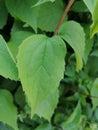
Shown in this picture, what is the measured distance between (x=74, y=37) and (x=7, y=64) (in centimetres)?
19

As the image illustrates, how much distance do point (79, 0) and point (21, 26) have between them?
202 millimetres

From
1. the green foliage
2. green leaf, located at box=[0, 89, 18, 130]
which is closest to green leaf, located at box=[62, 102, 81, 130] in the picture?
the green foliage

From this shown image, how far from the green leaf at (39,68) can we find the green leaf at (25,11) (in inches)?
5.8

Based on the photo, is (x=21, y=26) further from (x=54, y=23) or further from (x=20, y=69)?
(x=20, y=69)

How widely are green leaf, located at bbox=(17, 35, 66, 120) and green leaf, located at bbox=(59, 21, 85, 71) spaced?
0.06 meters

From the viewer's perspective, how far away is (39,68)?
2.54ft

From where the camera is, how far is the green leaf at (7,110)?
957 millimetres

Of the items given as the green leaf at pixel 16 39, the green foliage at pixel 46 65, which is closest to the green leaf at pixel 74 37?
the green foliage at pixel 46 65

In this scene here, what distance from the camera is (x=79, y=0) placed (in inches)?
43.3

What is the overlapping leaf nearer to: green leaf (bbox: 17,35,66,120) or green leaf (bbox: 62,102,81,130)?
green leaf (bbox: 17,35,66,120)

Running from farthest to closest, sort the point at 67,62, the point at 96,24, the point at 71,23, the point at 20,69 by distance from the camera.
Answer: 1. the point at 67,62
2. the point at 71,23
3. the point at 20,69
4. the point at 96,24

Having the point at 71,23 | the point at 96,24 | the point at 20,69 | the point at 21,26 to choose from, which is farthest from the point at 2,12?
→ the point at 96,24

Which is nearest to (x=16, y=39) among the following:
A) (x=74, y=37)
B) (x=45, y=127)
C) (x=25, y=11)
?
(x=25, y=11)

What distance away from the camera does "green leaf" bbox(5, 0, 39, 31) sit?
3.06 ft
